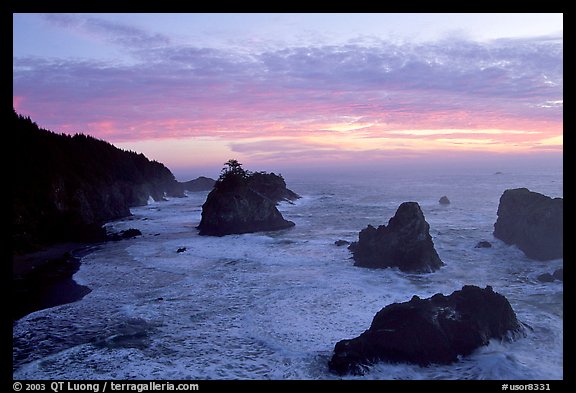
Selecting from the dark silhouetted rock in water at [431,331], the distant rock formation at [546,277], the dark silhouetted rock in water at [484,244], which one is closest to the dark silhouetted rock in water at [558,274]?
the distant rock formation at [546,277]

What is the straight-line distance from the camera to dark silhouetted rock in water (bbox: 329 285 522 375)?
52.4 ft

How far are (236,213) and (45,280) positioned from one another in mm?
25067

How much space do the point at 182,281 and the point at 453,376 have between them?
757 inches

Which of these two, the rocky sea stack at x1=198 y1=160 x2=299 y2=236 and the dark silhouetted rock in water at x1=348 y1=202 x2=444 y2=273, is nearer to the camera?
the dark silhouetted rock in water at x1=348 y1=202 x2=444 y2=273

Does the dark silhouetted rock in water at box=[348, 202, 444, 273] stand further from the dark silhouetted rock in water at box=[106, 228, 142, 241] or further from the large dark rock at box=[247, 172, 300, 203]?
the large dark rock at box=[247, 172, 300, 203]

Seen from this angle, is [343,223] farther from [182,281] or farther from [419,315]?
[419,315]

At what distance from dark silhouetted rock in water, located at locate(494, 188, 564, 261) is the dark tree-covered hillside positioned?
144ft

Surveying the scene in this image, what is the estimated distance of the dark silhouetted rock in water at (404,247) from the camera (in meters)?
30.8

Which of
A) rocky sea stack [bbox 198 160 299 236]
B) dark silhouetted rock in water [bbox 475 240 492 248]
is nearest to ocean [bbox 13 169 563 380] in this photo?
dark silhouetted rock in water [bbox 475 240 492 248]

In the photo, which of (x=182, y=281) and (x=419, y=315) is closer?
(x=419, y=315)

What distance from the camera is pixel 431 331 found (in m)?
16.6

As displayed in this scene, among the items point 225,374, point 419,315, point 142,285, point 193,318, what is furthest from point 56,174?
point 419,315

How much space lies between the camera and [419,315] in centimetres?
1708

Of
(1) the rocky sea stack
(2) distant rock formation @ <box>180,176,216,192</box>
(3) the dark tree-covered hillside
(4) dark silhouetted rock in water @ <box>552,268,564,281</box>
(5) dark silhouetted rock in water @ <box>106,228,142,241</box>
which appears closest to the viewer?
(4) dark silhouetted rock in water @ <box>552,268,564,281</box>
